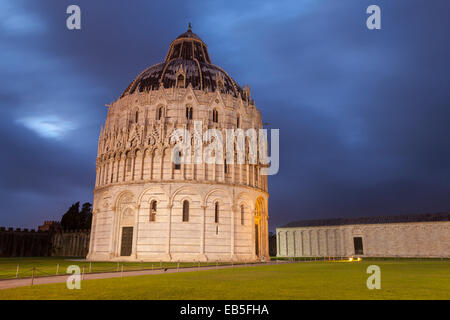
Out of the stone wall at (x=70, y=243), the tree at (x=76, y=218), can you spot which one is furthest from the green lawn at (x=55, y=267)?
the tree at (x=76, y=218)

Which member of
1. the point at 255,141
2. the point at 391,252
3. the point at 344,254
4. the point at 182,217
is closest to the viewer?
the point at 182,217

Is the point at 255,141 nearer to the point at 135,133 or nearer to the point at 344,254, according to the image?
the point at 135,133

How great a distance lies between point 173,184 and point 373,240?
51.4m

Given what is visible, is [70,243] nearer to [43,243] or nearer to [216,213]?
[43,243]

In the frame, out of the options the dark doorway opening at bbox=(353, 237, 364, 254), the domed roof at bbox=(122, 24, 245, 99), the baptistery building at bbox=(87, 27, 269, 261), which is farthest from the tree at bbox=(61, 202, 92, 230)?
the dark doorway opening at bbox=(353, 237, 364, 254)

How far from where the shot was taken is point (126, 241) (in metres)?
45.4

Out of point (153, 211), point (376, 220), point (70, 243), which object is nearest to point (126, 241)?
point (153, 211)

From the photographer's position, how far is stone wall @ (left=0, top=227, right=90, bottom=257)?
221 ft

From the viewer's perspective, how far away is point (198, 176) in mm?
45312

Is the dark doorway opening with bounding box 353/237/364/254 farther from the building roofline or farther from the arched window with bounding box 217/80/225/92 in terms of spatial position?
the arched window with bounding box 217/80/225/92

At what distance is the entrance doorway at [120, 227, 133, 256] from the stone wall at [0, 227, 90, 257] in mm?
28433

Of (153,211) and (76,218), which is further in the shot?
(76,218)
